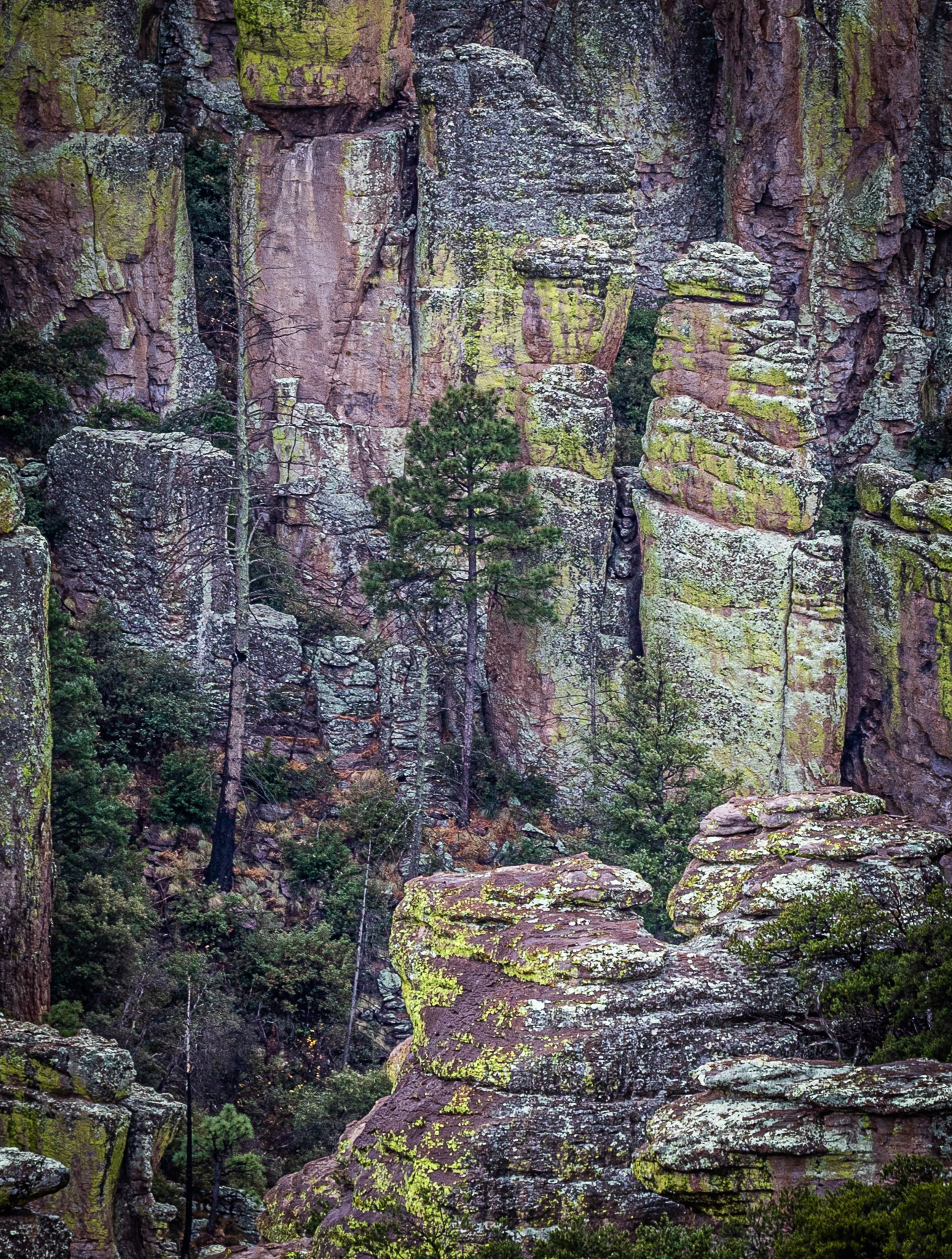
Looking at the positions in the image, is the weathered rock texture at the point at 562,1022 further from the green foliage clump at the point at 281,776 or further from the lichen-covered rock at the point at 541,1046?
the green foliage clump at the point at 281,776

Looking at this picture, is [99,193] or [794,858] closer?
[794,858]

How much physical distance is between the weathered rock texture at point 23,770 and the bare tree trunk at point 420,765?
26.6 feet

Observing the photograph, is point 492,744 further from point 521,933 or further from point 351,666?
point 521,933

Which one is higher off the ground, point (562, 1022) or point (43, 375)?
point (43, 375)

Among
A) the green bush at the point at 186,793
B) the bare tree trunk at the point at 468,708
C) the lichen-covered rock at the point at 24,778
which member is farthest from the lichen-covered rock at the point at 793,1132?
the bare tree trunk at the point at 468,708

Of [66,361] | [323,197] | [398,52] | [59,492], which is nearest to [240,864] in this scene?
[59,492]

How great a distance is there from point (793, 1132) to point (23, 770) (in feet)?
46.8

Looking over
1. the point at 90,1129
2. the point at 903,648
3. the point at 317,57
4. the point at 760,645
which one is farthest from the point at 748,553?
the point at 90,1129

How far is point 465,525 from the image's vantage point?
39844 mm

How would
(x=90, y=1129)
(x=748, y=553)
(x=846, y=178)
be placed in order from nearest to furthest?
(x=90, y=1129) → (x=748, y=553) → (x=846, y=178)

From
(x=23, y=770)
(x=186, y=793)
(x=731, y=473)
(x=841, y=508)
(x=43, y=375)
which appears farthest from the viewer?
(x=841, y=508)

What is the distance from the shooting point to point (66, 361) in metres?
42.9

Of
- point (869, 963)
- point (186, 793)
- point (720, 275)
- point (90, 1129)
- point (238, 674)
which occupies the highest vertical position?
point (720, 275)

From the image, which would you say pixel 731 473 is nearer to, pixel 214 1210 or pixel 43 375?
pixel 43 375
